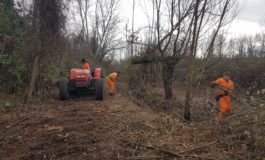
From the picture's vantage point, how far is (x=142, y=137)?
234 inches

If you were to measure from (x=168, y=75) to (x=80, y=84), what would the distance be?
4.02 metres

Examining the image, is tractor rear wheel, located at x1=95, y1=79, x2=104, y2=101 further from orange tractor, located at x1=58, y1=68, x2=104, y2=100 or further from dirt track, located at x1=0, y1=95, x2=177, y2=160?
dirt track, located at x1=0, y1=95, x2=177, y2=160

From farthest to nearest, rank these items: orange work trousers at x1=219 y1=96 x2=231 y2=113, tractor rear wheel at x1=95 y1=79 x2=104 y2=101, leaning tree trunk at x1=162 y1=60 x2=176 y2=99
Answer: leaning tree trunk at x1=162 y1=60 x2=176 y2=99 → tractor rear wheel at x1=95 y1=79 x2=104 y2=101 → orange work trousers at x1=219 y1=96 x2=231 y2=113

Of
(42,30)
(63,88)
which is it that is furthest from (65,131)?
(42,30)

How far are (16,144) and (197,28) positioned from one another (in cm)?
635

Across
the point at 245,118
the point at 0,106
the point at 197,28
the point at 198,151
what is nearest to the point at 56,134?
the point at 198,151

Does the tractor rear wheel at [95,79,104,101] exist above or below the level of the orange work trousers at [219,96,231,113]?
above

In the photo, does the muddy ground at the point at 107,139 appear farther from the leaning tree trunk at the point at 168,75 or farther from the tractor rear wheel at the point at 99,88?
the leaning tree trunk at the point at 168,75

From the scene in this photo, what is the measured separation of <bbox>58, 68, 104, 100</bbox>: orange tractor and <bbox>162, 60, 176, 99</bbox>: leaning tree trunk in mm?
3215

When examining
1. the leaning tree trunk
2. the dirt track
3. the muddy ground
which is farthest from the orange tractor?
the leaning tree trunk

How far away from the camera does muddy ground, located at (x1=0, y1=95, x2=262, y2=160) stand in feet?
17.1

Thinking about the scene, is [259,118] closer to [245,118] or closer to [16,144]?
[245,118]

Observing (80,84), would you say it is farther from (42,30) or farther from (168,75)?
(168,75)

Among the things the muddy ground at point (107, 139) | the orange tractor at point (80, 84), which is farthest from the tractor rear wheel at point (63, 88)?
the muddy ground at point (107, 139)
